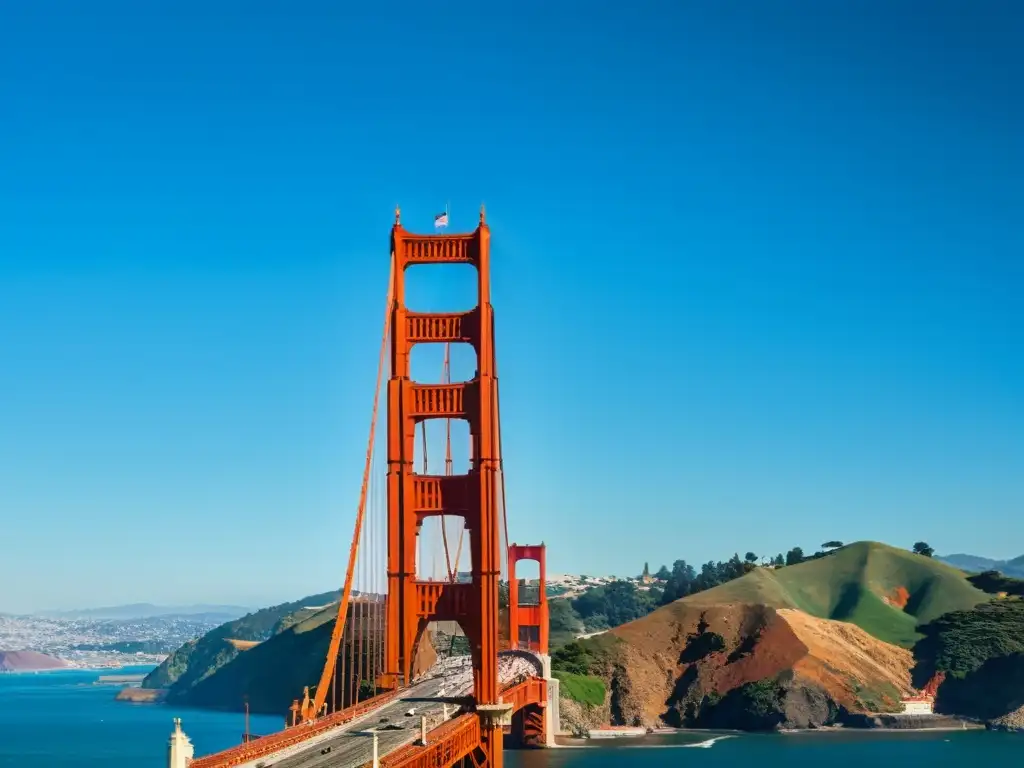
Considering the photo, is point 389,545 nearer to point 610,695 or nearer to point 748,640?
point 610,695

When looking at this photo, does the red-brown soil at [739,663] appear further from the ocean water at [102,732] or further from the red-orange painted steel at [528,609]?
the ocean water at [102,732]

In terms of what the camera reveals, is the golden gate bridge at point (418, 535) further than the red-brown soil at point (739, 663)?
No

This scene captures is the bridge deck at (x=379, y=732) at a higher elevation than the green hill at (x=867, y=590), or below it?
below

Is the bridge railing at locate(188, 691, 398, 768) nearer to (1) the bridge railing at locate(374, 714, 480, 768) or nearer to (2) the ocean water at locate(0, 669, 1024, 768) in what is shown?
(1) the bridge railing at locate(374, 714, 480, 768)

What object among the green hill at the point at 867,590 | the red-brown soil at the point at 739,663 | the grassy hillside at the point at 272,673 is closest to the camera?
the red-brown soil at the point at 739,663

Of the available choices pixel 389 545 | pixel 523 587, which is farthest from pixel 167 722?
pixel 389 545

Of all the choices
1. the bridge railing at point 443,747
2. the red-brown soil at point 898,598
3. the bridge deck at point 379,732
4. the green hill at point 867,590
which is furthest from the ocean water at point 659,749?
the red-brown soil at point 898,598

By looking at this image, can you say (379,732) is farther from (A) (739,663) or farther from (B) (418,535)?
(A) (739,663)
